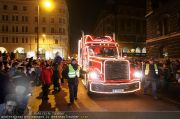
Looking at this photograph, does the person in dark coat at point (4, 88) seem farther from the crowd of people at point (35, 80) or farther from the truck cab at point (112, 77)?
the truck cab at point (112, 77)

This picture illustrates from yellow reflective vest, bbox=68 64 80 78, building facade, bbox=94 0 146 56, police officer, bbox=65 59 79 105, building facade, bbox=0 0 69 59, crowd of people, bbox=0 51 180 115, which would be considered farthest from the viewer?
building facade, bbox=0 0 69 59

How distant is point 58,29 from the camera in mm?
93250

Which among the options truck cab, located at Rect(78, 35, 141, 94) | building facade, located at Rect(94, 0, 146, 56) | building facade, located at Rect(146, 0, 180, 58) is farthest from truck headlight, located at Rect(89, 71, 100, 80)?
building facade, located at Rect(94, 0, 146, 56)

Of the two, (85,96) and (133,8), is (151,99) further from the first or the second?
(133,8)

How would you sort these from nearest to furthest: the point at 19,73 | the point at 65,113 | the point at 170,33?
1. the point at 19,73
2. the point at 65,113
3. the point at 170,33

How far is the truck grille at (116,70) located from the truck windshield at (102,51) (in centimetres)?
322

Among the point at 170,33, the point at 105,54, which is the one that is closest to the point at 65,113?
the point at 105,54

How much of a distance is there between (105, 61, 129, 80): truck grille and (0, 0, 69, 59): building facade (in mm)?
73107

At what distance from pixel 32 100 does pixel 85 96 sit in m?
2.95

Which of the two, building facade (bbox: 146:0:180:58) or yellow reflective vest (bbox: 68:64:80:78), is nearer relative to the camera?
yellow reflective vest (bbox: 68:64:80:78)

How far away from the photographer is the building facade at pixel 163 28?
36125 mm

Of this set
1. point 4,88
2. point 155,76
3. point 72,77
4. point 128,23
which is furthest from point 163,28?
point 128,23

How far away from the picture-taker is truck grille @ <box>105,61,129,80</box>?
15.3 m

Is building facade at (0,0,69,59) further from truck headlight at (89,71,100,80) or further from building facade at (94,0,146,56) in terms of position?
truck headlight at (89,71,100,80)
